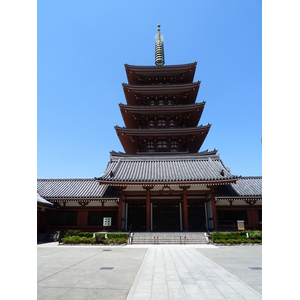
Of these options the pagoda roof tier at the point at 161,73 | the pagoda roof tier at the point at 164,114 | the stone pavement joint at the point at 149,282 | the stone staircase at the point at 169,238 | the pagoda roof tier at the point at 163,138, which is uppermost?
the pagoda roof tier at the point at 161,73

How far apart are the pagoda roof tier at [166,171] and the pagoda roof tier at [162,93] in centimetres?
852

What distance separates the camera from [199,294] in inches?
187

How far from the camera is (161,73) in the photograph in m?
29.7

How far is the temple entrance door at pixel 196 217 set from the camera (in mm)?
21317

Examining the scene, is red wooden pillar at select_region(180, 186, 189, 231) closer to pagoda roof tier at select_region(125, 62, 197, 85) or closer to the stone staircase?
the stone staircase

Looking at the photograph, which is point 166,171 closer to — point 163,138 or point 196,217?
point 196,217

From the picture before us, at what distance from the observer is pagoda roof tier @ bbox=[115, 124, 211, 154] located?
2572 centimetres

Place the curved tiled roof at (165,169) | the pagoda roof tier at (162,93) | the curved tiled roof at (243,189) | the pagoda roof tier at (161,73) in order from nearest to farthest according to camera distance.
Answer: the curved tiled roof at (165,169)
the curved tiled roof at (243,189)
the pagoda roof tier at (162,93)
the pagoda roof tier at (161,73)

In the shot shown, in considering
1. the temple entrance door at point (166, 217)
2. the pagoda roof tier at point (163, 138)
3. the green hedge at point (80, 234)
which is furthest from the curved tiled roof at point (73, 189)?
the pagoda roof tier at point (163, 138)

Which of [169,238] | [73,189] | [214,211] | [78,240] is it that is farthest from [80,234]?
[214,211]

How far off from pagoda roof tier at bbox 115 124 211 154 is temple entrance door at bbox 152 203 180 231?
7.68m

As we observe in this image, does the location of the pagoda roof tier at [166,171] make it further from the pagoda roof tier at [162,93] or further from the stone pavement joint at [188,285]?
the stone pavement joint at [188,285]
